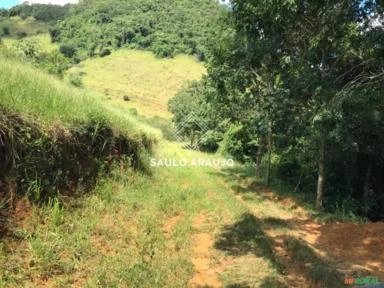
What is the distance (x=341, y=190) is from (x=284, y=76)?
5006 millimetres

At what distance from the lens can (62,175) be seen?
21.5 feet

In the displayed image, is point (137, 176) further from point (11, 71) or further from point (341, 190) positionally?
point (341, 190)

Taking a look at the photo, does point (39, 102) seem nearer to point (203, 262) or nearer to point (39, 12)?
point (203, 262)

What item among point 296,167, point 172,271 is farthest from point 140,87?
point 172,271

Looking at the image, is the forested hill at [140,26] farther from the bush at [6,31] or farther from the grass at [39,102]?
the grass at [39,102]

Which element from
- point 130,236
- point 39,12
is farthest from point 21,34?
point 130,236

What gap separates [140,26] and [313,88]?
83.4 m

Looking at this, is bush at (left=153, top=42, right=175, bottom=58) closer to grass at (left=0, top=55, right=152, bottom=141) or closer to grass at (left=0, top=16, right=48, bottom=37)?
grass at (left=0, top=16, right=48, bottom=37)

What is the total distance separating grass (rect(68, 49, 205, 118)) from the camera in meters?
65.1

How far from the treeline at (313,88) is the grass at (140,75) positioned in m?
44.8

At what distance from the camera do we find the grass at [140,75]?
65062mm

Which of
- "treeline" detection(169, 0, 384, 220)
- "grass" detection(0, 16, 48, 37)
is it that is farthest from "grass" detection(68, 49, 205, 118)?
"treeline" detection(169, 0, 384, 220)

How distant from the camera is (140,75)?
76.2 m

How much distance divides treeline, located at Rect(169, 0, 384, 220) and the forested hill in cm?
→ 6705
